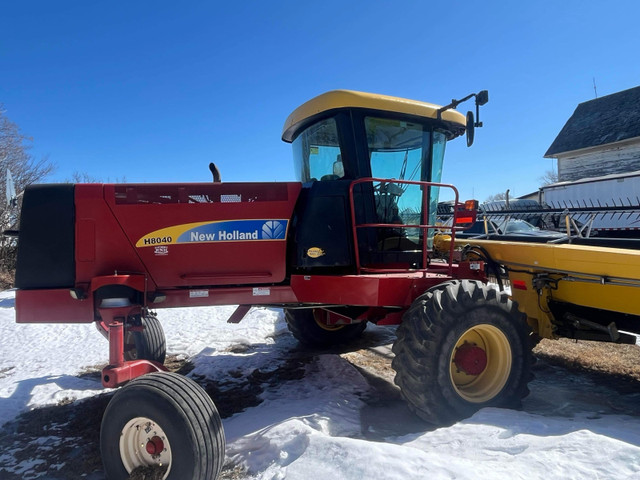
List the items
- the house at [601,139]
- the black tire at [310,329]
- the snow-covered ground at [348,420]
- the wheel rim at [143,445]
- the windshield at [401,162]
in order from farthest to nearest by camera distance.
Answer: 1. the house at [601,139]
2. the black tire at [310,329]
3. the windshield at [401,162]
4. the wheel rim at [143,445]
5. the snow-covered ground at [348,420]

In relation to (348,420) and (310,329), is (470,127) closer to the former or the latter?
(348,420)

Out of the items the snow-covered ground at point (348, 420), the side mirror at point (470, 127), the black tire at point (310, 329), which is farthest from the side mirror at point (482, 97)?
the black tire at point (310, 329)

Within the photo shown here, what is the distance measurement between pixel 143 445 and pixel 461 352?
8.47 ft

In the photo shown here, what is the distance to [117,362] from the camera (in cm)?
298

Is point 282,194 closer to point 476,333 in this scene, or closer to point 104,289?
point 104,289

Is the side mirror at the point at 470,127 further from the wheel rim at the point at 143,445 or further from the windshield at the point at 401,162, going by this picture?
the wheel rim at the point at 143,445

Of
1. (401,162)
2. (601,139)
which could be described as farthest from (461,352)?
(601,139)

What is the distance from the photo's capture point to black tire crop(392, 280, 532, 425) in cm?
337

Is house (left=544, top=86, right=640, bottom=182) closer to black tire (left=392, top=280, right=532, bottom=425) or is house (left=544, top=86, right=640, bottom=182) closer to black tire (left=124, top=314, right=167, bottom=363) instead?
black tire (left=392, top=280, right=532, bottom=425)

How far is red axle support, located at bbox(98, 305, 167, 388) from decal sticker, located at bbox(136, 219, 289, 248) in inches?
22.2

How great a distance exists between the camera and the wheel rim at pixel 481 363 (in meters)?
3.72

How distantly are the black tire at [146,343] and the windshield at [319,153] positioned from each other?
7.26ft

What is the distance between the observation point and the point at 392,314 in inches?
151

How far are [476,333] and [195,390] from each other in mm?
2481
